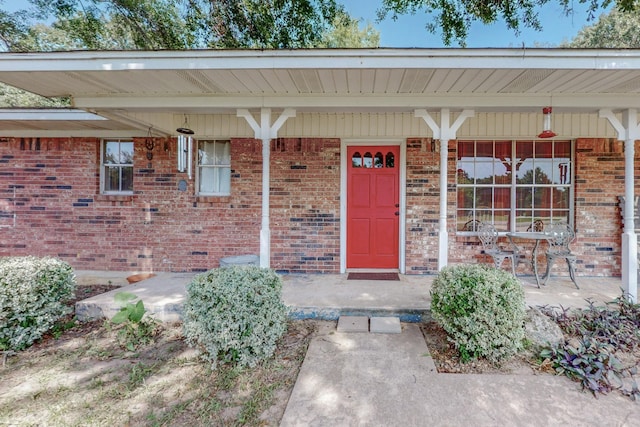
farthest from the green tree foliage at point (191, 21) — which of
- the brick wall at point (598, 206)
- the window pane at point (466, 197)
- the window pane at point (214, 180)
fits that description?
the brick wall at point (598, 206)

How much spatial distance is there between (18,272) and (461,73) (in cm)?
485

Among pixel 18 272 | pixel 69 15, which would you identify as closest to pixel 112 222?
pixel 18 272

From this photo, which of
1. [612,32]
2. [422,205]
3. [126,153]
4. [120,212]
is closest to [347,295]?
[422,205]

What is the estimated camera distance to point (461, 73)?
10.8 ft

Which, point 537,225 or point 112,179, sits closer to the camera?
point 537,225

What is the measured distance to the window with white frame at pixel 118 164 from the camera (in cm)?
541

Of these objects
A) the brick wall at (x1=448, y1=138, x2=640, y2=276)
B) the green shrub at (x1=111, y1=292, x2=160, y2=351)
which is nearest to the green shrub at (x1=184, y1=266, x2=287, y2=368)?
the green shrub at (x1=111, y1=292, x2=160, y2=351)

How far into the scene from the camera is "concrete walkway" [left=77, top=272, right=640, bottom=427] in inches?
79.9

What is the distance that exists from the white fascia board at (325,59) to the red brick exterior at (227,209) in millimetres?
1928

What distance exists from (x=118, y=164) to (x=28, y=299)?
302 cm

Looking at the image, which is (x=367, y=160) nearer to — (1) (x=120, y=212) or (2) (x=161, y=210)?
(2) (x=161, y=210)

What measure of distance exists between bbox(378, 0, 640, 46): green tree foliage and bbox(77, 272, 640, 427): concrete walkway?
542cm

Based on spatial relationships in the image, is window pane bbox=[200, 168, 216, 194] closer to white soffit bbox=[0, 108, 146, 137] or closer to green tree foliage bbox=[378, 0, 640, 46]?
white soffit bbox=[0, 108, 146, 137]

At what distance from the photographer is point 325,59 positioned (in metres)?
3.18
